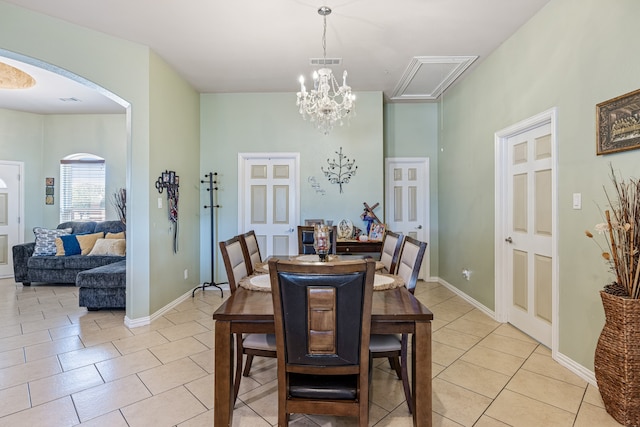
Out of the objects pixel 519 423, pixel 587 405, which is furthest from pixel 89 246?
pixel 587 405

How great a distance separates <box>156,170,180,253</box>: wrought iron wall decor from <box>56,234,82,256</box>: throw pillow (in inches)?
87.0

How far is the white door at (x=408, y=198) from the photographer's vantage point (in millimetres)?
5113

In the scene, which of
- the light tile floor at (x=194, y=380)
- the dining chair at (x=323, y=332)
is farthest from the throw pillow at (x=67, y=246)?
the dining chair at (x=323, y=332)

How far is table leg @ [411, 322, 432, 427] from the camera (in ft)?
4.85

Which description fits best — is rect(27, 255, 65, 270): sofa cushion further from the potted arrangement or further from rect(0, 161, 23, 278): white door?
the potted arrangement

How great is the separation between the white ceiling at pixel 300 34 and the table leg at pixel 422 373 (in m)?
2.56

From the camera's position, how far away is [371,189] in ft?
15.3

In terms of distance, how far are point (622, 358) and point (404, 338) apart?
3.88ft

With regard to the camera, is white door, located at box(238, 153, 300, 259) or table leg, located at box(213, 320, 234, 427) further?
white door, located at box(238, 153, 300, 259)

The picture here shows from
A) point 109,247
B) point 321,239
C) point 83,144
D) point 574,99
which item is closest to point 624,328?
point 574,99

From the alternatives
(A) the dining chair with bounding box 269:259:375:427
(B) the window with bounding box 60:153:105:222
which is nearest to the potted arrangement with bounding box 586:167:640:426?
(A) the dining chair with bounding box 269:259:375:427

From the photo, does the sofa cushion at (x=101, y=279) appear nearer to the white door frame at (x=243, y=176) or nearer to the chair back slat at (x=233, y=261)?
the white door frame at (x=243, y=176)

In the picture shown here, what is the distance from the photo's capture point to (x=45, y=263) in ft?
15.6

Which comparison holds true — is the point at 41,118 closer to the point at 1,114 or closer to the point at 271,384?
the point at 1,114
